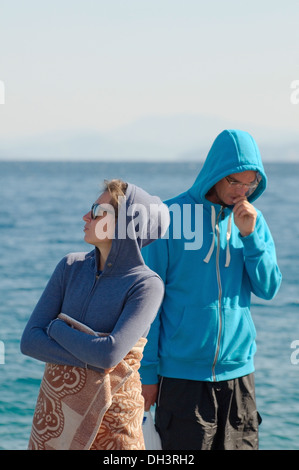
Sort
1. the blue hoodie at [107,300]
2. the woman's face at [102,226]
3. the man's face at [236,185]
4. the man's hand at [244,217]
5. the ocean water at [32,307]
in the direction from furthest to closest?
the ocean water at [32,307] < the man's face at [236,185] < the man's hand at [244,217] < the woman's face at [102,226] < the blue hoodie at [107,300]

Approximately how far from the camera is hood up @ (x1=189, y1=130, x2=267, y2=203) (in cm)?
316

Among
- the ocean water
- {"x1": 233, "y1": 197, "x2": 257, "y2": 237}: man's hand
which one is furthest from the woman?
{"x1": 233, "y1": 197, "x2": 257, "y2": 237}: man's hand

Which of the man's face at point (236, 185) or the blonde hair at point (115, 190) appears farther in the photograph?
the man's face at point (236, 185)

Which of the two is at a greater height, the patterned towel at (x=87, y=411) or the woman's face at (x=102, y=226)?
the woman's face at (x=102, y=226)

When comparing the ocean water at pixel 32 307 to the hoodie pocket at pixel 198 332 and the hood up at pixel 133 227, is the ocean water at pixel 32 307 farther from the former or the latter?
the hoodie pocket at pixel 198 332

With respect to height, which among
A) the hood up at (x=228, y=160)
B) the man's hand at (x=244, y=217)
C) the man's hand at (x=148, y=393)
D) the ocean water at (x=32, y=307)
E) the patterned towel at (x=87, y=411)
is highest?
the hood up at (x=228, y=160)

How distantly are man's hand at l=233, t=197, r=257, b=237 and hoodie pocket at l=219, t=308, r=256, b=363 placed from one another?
35cm

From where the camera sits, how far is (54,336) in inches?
99.5

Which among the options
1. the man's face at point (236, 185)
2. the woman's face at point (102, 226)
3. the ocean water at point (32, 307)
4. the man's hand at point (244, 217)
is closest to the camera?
the woman's face at point (102, 226)

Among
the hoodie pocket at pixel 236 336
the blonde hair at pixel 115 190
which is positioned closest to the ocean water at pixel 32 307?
the blonde hair at pixel 115 190

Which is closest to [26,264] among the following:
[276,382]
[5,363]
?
[5,363]

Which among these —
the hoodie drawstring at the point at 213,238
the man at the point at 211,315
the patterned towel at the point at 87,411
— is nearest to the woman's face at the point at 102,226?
the patterned towel at the point at 87,411

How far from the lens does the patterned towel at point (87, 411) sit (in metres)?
2.49

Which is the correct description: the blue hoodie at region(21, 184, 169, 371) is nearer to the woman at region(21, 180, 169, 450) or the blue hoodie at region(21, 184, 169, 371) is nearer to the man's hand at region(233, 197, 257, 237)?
the woman at region(21, 180, 169, 450)
